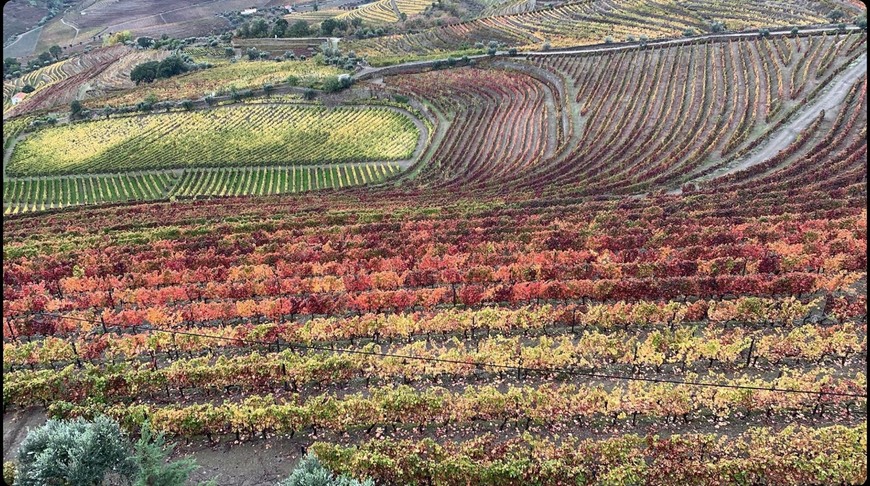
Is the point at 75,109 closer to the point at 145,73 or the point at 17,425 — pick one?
the point at 145,73

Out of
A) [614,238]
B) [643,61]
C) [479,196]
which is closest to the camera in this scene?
[614,238]

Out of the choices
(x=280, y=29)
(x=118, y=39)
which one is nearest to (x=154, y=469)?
(x=280, y=29)

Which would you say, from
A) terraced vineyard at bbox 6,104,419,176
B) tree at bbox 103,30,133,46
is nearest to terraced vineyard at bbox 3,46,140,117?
tree at bbox 103,30,133,46

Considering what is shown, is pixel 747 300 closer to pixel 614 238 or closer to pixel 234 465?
pixel 614 238

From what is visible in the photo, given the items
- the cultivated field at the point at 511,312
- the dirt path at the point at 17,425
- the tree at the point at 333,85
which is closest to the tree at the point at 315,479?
the cultivated field at the point at 511,312

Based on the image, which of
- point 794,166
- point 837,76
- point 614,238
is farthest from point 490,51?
point 614,238
